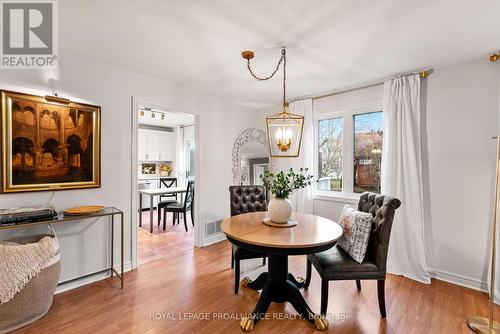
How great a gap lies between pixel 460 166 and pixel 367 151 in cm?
106

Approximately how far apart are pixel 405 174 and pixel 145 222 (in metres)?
4.97

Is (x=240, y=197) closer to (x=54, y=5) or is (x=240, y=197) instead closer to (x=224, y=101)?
(x=224, y=101)

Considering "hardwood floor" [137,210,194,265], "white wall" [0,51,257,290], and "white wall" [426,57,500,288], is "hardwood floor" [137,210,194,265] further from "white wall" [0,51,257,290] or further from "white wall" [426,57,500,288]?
"white wall" [426,57,500,288]

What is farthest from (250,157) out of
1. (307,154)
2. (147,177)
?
(147,177)

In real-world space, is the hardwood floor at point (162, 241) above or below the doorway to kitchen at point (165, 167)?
below

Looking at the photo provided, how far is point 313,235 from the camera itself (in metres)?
1.89

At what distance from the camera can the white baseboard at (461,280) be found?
8.26 ft

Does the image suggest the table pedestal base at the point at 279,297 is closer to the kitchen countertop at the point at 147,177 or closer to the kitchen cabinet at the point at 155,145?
the kitchen countertop at the point at 147,177

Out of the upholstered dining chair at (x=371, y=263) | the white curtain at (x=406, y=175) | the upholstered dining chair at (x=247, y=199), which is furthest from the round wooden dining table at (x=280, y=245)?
the white curtain at (x=406, y=175)

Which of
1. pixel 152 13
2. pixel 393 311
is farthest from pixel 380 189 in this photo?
pixel 152 13

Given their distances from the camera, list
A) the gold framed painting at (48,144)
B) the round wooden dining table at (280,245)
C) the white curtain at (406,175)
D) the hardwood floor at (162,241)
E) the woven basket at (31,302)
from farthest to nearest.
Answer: the hardwood floor at (162,241), the white curtain at (406,175), the gold framed painting at (48,144), the woven basket at (31,302), the round wooden dining table at (280,245)

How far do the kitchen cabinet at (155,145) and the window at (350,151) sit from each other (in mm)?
4687

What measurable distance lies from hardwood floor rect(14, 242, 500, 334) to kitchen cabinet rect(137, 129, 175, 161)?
14.0ft

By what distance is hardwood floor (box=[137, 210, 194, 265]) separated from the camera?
3.47 meters
